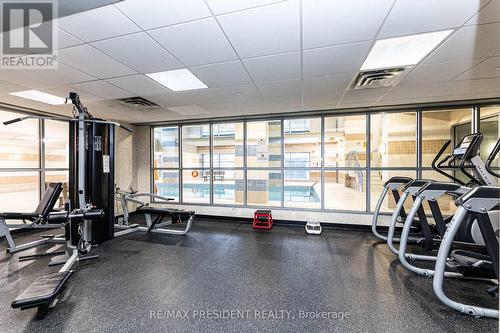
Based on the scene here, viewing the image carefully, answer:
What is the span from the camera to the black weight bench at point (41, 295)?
5.97 feet

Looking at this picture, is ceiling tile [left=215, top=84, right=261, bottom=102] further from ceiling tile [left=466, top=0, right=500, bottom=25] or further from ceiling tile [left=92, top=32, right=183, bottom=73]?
ceiling tile [left=466, top=0, right=500, bottom=25]

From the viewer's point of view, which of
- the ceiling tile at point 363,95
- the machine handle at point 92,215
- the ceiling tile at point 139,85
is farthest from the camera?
the ceiling tile at point 363,95

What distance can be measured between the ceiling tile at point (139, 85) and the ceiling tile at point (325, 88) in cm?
222

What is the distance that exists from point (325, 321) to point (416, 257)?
2055 mm

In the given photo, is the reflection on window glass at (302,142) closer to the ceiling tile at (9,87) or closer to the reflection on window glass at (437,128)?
the reflection on window glass at (437,128)

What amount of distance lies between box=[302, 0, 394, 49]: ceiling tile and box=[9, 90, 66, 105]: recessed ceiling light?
431 cm

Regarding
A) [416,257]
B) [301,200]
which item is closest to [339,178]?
[301,200]

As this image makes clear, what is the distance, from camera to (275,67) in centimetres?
254

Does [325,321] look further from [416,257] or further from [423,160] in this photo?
[423,160]

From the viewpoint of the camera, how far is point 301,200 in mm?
5086

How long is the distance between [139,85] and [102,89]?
2.23 ft

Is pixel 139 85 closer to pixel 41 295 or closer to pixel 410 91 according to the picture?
pixel 41 295

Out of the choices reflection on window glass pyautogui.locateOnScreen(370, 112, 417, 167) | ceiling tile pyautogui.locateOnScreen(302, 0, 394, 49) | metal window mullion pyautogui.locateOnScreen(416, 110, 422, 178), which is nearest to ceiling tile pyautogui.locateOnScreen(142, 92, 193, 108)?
ceiling tile pyautogui.locateOnScreen(302, 0, 394, 49)

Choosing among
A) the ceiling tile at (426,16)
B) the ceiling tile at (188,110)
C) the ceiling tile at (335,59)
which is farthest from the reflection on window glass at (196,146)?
the ceiling tile at (426,16)
